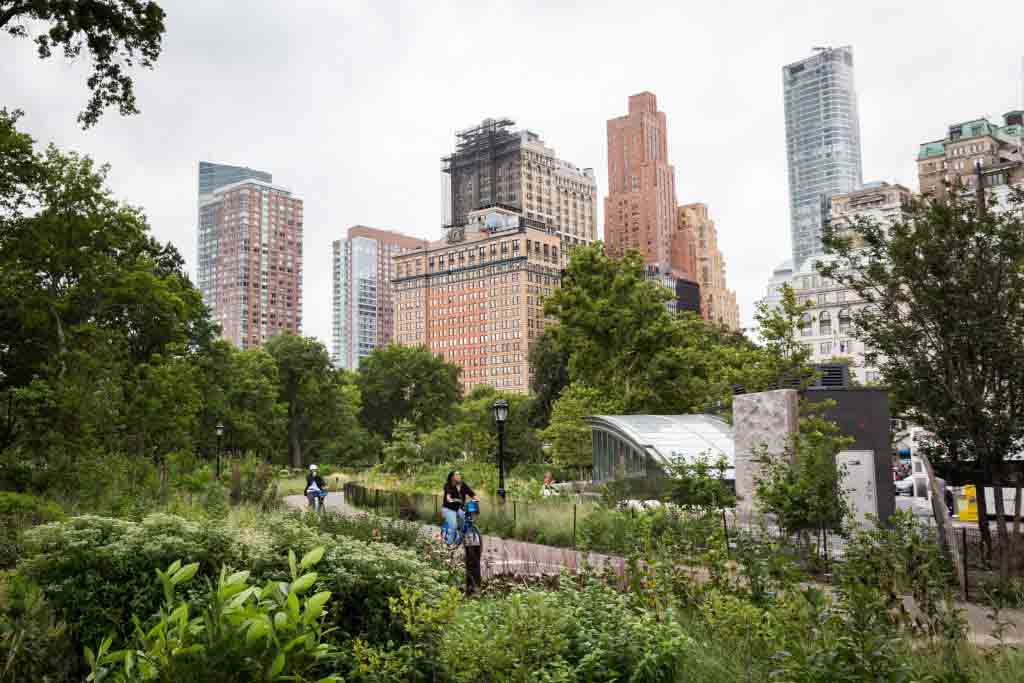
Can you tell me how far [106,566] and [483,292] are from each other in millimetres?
152774

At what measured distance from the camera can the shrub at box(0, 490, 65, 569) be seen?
974 centimetres

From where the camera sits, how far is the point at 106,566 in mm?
6695

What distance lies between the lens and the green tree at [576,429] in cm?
3747

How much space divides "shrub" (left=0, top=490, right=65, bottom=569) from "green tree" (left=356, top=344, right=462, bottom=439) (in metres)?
61.8

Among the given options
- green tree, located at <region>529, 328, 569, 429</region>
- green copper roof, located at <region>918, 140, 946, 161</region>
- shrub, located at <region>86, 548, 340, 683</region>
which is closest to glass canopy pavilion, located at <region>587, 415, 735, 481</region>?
shrub, located at <region>86, 548, 340, 683</region>

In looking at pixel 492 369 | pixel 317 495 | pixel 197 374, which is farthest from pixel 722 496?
pixel 492 369

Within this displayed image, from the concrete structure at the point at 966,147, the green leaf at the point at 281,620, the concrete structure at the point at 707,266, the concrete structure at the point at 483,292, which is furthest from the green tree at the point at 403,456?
the concrete structure at the point at 707,266

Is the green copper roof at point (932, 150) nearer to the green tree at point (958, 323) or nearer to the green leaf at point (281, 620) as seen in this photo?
the green tree at point (958, 323)

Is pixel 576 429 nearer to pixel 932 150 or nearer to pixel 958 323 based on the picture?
pixel 958 323

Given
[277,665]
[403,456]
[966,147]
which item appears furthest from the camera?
[966,147]

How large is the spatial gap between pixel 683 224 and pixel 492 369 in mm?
70485

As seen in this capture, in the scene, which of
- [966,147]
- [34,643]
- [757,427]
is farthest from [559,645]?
[966,147]

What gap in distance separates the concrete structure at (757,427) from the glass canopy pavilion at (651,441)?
5476 mm

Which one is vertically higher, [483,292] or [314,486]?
[483,292]
